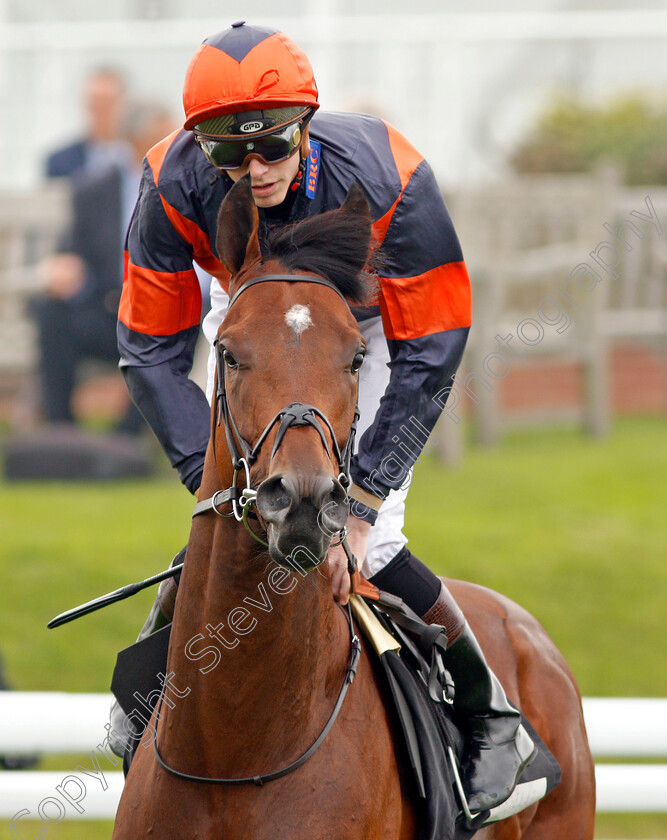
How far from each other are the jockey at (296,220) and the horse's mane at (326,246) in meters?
0.12

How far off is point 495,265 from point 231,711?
7117 mm

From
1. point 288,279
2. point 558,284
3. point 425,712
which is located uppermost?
point 288,279

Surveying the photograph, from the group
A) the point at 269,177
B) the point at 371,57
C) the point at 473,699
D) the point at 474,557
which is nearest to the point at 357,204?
the point at 269,177

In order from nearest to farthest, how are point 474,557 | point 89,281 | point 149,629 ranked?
1. point 149,629
2. point 474,557
3. point 89,281

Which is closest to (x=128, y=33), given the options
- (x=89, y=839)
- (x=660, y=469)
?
(x=660, y=469)

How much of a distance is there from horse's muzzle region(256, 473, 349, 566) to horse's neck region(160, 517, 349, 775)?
0.29 metres

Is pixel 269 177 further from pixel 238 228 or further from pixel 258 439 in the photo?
pixel 258 439

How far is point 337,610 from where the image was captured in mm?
2773

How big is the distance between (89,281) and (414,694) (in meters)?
6.40

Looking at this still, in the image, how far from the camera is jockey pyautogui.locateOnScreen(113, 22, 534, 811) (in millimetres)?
2660

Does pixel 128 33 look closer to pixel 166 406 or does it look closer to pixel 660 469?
pixel 660 469

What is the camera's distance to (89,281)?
28.5 ft

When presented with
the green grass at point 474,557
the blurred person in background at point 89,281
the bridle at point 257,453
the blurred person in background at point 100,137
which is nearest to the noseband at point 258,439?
the bridle at point 257,453

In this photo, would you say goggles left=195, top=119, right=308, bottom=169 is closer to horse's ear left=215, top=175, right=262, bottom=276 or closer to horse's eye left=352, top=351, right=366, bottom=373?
horse's ear left=215, top=175, right=262, bottom=276
